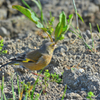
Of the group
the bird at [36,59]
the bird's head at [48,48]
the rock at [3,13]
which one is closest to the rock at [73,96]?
the bird at [36,59]

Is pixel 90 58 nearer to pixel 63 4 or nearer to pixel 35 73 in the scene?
pixel 35 73

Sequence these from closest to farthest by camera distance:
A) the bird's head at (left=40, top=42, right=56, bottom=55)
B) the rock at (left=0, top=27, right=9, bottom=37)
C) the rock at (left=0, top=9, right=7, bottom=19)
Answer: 1. the bird's head at (left=40, top=42, right=56, bottom=55)
2. the rock at (left=0, top=27, right=9, bottom=37)
3. the rock at (left=0, top=9, right=7, bottom=19)

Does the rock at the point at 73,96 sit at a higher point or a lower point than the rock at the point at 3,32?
lower

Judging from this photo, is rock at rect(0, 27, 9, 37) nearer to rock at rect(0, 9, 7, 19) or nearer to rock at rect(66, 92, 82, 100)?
rock at rect(0, 9, 7, 19)

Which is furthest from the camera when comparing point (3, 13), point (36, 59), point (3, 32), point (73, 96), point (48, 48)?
point (3, 13)

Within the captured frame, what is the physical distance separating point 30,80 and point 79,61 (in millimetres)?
1212

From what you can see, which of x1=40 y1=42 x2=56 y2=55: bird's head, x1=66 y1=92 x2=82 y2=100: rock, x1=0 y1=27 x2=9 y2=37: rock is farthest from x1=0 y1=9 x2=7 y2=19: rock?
x1=66 y1=92 x2=82 y2=100: rock

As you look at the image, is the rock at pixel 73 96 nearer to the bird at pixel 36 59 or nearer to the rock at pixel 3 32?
the bird at pixel 36 59

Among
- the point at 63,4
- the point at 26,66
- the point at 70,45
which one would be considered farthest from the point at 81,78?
the point at 63,4

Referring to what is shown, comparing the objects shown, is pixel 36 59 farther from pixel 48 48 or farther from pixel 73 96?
pixel 73 96

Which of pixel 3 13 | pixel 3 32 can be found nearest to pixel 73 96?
pixel 3 32

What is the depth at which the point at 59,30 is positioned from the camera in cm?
468

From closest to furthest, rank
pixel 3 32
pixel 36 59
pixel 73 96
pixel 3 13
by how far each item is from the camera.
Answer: pixel 73 96 < pixel 36 59 < pixel 3 32 < pixel 3 13

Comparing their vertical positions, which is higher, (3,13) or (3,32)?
(3,13)
